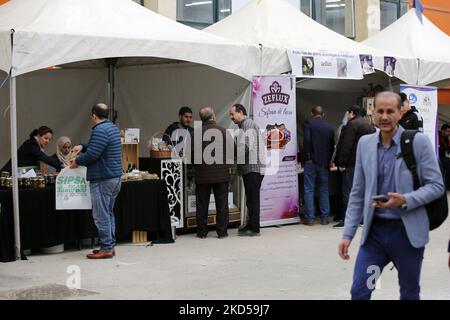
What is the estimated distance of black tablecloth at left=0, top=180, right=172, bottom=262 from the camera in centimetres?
907

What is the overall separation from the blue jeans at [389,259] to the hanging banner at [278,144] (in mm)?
6947

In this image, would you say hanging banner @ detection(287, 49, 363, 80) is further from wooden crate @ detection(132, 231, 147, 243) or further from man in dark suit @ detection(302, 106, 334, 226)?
wooden crate @ detection(132, 231, 147, 243)

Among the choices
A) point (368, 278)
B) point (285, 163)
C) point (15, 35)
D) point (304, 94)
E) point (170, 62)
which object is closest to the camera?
point (368, 278)

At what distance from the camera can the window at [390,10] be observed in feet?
71.6

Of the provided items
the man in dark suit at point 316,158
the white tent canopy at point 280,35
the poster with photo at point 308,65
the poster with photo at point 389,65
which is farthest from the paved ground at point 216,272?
the poster with photo at point 389,65

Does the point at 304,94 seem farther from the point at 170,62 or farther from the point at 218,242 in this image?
the point at 218,242

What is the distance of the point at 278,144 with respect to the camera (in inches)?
473

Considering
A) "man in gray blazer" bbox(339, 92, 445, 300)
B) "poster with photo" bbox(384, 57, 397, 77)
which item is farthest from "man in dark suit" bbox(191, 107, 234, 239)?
"man in gray blazer" bbox(339, 92, 445, 300)

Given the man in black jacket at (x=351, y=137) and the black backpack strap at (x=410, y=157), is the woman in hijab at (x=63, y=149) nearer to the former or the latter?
the man in black jacket at (x=351, y=137)

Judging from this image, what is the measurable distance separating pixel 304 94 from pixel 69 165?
6.46m

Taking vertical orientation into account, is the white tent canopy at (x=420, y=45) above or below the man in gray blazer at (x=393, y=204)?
above

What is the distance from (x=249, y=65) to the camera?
37.3ft

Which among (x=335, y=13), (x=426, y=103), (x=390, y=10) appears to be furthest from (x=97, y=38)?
(x=390, y=10)
